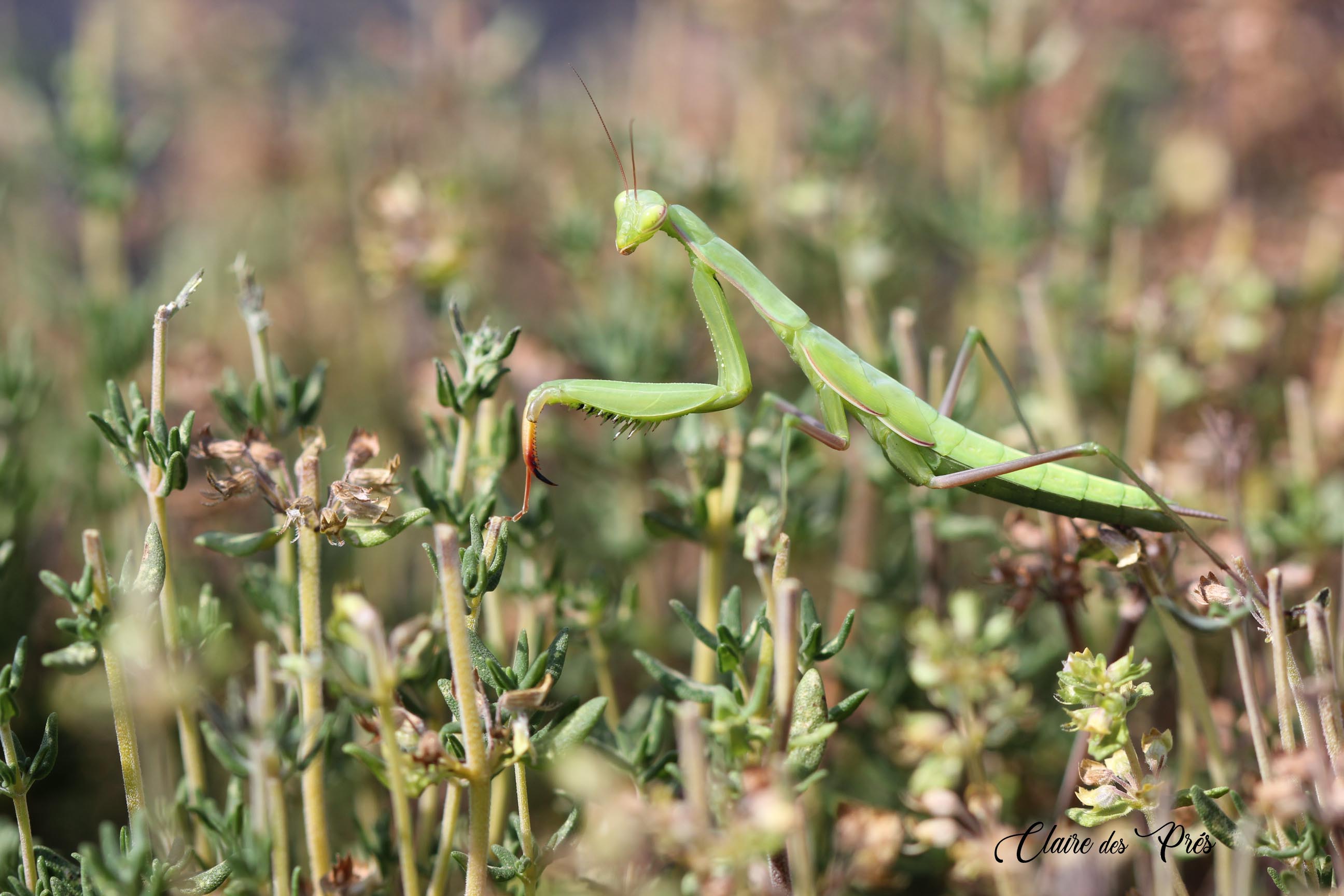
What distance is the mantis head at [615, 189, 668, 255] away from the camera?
1900mm

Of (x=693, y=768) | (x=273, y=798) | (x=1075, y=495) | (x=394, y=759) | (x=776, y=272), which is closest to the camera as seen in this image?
(x=693, y=768)

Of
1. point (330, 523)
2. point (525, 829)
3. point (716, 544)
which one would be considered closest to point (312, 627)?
point (330, 523)

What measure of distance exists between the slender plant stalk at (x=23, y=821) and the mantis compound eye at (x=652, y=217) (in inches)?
50.5

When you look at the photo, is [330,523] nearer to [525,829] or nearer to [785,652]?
[525,829]

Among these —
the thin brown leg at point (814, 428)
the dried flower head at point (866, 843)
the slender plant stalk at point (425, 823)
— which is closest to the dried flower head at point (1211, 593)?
the dried flower head at point (866, 843)

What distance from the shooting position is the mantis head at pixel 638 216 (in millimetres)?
1900

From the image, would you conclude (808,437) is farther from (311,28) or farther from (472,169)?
(311,28)

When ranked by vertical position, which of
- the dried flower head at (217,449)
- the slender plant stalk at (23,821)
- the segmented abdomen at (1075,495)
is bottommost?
the slender plant stalk at (23,821)

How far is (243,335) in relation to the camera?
347cm

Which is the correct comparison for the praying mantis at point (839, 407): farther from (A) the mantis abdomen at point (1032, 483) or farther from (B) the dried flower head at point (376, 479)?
(B) the dried flower head at point (376, 479)

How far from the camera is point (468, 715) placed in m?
1.12

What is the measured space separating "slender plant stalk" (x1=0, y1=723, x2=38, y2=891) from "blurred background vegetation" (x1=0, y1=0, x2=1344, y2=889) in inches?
29.5

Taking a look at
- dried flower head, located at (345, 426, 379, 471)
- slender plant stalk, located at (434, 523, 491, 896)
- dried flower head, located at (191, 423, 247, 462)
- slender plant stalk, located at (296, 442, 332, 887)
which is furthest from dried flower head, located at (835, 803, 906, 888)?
dried flower head, located at (191, 423, 247, 462)

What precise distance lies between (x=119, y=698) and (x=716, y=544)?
92 centimetres
